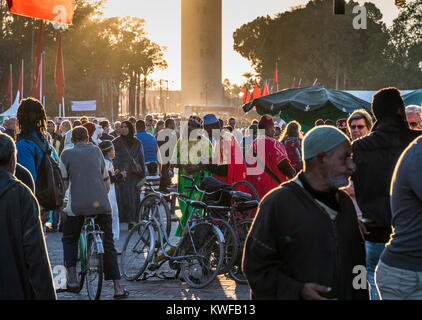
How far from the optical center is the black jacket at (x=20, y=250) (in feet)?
11.8

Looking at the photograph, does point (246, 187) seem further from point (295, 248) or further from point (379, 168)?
point (295, 248)

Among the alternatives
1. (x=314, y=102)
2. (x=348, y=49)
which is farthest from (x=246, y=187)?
(x=348, y=49)

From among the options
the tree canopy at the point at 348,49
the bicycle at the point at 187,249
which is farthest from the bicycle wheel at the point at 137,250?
the tree canopy at the point at 348,49

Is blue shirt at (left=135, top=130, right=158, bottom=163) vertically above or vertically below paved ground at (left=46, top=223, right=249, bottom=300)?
above

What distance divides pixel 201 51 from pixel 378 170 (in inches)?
4052

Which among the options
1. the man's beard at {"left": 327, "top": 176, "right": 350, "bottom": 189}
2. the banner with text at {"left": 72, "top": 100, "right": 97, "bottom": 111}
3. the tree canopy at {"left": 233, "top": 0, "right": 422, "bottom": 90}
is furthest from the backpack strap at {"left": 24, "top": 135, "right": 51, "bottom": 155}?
the tree canopy at {"left": 233, "top": 0, "right": 422, "bottom": 90}

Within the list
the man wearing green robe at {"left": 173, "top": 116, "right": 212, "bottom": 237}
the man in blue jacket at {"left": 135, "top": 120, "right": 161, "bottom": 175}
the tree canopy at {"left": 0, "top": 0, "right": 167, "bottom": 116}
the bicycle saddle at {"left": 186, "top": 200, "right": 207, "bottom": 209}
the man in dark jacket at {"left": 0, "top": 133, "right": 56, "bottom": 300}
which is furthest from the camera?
the tree canopy at {"left": 0, "top": 0, "right": 167, "bottom": 116}

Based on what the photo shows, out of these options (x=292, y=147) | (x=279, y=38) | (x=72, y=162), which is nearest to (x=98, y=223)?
(x=72, y=162)

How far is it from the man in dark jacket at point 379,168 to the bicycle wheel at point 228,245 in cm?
294

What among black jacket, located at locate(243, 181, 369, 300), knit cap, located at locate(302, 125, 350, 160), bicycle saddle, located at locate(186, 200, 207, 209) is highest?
knit cap, located at locate(302, 125, 350, 160)

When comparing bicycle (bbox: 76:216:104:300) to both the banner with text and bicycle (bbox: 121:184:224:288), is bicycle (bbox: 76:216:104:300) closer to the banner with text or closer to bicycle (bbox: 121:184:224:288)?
bicycle (bbox: 121:184:224:288)

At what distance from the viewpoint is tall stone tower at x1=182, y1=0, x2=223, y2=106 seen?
10575cm

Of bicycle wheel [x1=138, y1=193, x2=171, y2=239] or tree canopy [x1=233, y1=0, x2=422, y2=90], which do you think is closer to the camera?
bicycle wheel [x1=138, y1=193, x2=171, y2=239]

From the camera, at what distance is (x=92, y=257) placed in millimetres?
7246
